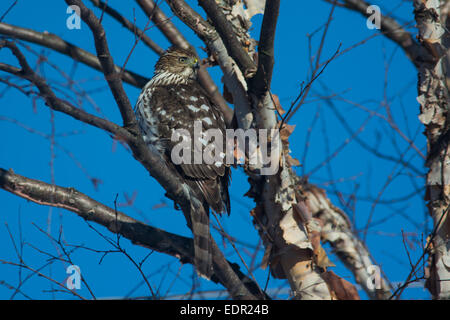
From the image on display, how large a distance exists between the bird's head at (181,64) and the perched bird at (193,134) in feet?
Result: 1.19

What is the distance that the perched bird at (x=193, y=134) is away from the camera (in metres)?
3.23

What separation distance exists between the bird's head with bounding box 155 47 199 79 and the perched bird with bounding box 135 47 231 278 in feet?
1.19

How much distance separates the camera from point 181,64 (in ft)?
14.1

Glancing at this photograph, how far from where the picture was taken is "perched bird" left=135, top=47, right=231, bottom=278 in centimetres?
323

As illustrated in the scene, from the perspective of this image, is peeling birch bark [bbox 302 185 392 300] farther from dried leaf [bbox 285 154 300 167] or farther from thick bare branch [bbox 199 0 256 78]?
thick bare branch [bbox 199 0 256 78]

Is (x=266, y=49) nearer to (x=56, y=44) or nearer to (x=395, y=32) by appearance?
(x=395, y=32)

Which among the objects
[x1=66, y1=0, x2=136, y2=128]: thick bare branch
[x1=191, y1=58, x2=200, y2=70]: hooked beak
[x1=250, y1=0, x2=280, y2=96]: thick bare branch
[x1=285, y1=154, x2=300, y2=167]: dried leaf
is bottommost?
[x1=66, y1=0, x2=136, y2=128]: thick bare branch

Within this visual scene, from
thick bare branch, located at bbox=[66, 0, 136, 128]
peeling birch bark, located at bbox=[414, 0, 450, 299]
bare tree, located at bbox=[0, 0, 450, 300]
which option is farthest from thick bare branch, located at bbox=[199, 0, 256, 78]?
peeling birch bark, located at bbox=[414, 0, 450, 299]

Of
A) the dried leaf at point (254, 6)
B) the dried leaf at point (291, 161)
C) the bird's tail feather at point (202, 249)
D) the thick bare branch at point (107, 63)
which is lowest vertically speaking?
the bird's tail feather at point (202, 249)

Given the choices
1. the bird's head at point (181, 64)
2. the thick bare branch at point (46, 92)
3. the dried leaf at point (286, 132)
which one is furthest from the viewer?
the bird's head at point (181, 64)

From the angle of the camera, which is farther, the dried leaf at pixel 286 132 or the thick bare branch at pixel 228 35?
the dried leaf at pixel 286 132

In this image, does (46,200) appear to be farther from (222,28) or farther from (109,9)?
(109,9)

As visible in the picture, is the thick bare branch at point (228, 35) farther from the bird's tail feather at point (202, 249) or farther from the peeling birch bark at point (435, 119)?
the peeling birch bark at point (435, 119)

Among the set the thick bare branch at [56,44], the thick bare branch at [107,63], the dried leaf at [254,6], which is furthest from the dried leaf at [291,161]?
the thick bare branch at [56,44]
